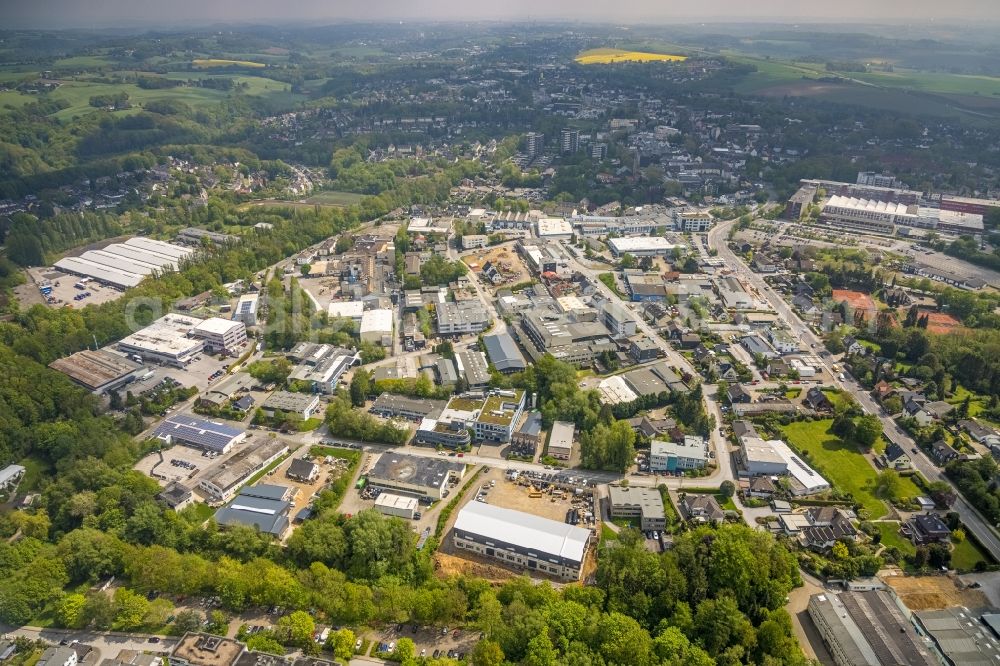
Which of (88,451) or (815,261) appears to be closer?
(88,451)

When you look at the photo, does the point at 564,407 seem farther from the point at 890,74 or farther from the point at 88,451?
the point at 890,74

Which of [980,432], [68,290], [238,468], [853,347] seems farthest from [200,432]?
[980,432]

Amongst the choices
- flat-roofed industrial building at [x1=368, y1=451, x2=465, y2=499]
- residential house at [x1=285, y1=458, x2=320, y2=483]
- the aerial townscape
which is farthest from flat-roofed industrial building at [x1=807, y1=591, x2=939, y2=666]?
residential house at [x1=285, y1=458, x2=320, y2=483]

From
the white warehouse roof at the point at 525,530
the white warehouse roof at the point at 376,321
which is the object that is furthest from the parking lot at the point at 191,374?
the white warehouse roof at the point at 525,530

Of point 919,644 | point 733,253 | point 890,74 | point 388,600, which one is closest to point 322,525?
point 388,600

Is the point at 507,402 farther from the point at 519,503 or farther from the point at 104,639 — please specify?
the point at 104,639
